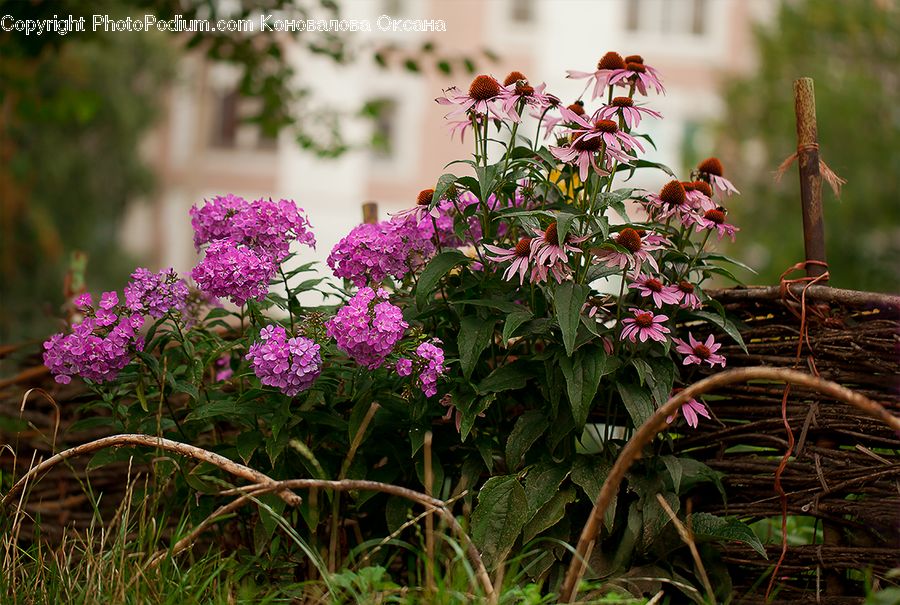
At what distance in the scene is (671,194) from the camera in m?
1.93

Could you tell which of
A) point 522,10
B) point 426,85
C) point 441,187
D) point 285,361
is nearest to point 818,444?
point 441,187

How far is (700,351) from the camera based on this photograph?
197 centimetres

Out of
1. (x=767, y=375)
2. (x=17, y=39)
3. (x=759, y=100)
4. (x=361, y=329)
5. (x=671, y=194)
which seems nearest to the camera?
(x=767, y=375)

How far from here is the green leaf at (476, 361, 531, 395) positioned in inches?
74.6

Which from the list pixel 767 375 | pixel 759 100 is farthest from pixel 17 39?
pixel 759 100

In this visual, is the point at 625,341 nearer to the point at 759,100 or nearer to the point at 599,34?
the point at 759,100

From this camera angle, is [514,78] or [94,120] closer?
[514,78]

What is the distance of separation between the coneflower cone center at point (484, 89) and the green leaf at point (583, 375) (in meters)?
0.52

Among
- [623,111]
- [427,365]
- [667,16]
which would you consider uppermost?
[667,16]

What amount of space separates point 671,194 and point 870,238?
46.6 feet

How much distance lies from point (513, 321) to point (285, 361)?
0.42m

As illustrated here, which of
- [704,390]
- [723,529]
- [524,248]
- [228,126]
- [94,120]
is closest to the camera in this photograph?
[704,390]

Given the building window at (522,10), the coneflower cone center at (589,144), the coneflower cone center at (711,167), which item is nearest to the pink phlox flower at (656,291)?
the coneflower cone center at (589,144)

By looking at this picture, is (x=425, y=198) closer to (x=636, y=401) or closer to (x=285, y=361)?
(x=285, y=361)
